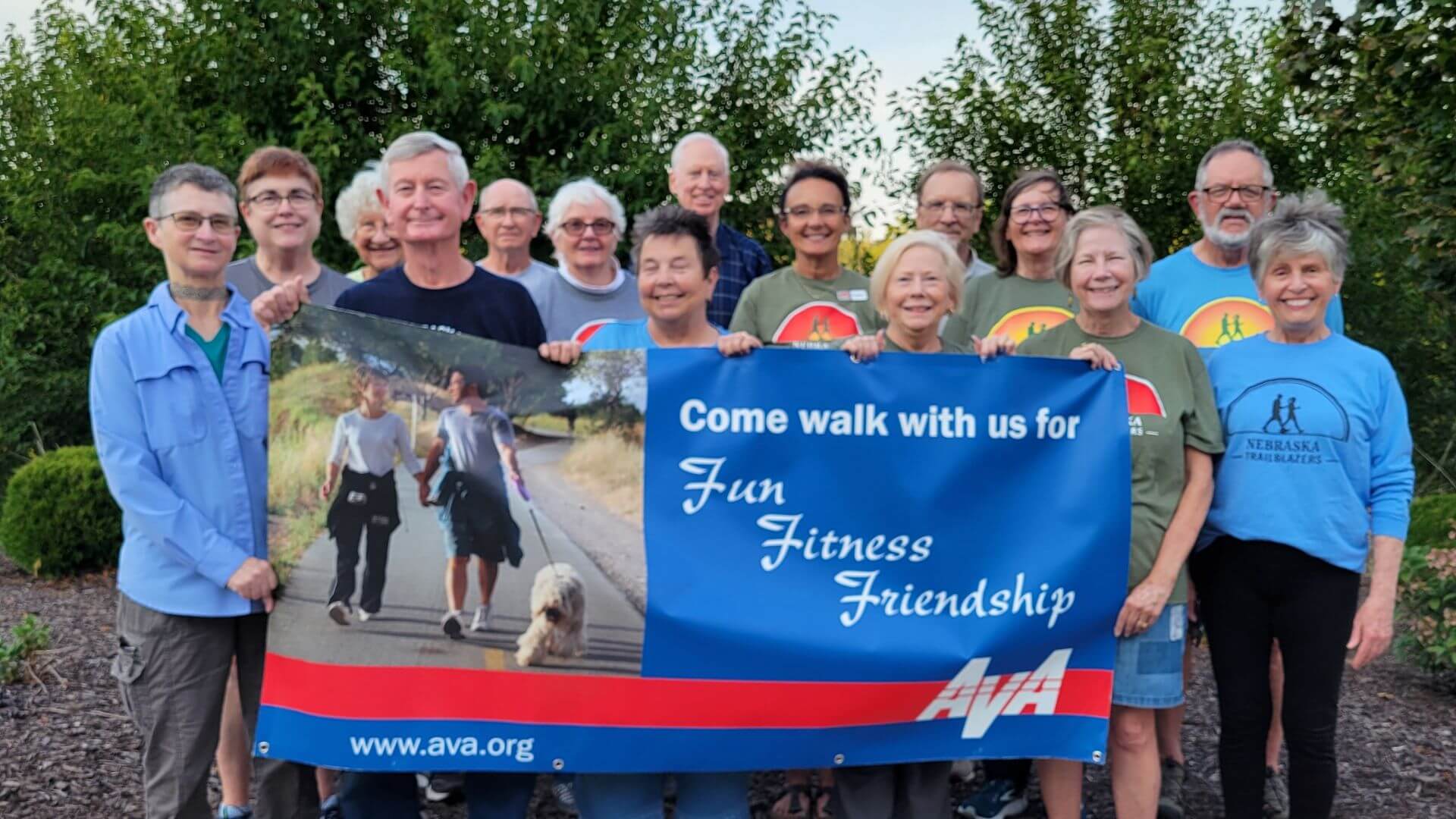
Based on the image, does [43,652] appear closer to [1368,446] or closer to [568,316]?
[568,316]

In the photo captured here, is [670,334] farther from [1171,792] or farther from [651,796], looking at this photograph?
[1171,792]

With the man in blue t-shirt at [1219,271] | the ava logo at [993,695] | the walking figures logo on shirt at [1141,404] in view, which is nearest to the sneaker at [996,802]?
the ava logo at [993,695]

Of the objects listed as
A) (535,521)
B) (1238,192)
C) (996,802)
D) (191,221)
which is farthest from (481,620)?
(1238,192)

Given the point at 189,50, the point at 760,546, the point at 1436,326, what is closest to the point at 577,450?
the point at 760,546

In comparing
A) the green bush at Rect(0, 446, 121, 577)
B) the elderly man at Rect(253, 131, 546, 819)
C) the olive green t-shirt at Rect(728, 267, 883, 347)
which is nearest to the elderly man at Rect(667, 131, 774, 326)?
the olive green t-shirt at Rect(728, 267, 883, 347)

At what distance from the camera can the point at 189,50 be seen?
10.2 m

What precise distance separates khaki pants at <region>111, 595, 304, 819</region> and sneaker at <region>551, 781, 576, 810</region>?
1818mm

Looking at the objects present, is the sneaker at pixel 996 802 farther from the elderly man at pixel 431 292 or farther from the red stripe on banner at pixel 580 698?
the elderly man at pixel 431 292

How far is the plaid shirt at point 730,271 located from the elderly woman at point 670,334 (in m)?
1.63

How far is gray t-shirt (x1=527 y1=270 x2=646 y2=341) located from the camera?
5.55 meters

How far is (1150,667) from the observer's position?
427cm

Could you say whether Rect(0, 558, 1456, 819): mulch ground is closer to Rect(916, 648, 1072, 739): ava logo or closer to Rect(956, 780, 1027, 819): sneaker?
Rect(956, 780, 1027, 819): sneaker

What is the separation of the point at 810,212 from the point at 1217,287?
1589mm

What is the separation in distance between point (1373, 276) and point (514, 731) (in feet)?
31.9
